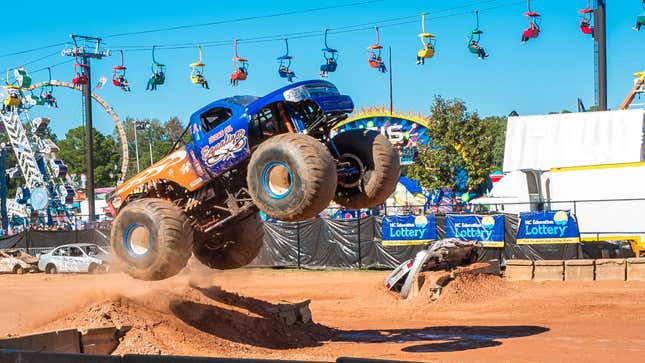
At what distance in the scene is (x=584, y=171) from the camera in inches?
A: 1054

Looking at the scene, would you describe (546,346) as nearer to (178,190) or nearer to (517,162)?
(178,190)

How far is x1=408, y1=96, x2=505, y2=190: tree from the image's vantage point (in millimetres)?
44013

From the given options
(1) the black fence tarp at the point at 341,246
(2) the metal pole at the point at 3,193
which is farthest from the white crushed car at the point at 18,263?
(2) the metal pole at the point at 3,193

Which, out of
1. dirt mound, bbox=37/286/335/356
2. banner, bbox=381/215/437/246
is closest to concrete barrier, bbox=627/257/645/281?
banner, bbox=381/215/437/246

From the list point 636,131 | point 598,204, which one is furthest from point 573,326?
point 636,131

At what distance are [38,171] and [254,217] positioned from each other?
40.2 m

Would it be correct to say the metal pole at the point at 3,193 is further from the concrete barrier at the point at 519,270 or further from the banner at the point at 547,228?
the concrete barrier at the point at 519,270

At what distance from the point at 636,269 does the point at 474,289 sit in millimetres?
4785

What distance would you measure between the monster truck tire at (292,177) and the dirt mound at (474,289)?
9.37 meters

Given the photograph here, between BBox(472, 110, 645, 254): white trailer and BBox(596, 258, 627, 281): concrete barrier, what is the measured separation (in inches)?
123

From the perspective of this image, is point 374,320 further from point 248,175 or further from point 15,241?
point 15,241

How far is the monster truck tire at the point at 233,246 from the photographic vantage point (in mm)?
14969

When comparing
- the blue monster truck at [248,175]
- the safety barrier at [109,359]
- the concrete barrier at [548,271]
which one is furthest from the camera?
the concrete barrier at [548,271]

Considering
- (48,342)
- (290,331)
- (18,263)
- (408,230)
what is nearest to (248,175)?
(48,342)
